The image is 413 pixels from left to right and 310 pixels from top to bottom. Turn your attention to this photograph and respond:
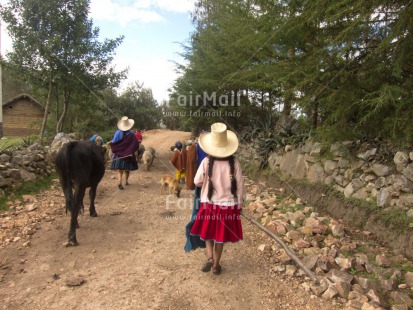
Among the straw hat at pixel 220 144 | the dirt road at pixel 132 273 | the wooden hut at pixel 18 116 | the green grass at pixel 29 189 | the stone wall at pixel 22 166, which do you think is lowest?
the dirt road at pixel 132 273

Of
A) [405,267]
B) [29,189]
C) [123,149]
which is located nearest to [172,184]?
[123,149]

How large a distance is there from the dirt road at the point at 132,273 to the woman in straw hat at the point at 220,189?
61 centimetres

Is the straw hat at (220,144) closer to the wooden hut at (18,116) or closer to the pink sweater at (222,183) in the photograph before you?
the pink sweater at (222,183)

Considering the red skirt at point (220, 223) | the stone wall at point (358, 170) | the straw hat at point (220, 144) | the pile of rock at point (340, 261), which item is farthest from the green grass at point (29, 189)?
the stone wall at point (358, 170)

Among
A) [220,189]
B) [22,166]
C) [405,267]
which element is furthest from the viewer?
[22,166]

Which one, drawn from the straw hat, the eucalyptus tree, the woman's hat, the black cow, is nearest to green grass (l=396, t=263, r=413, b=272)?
the straw hat

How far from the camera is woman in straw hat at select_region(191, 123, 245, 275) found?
3.72m

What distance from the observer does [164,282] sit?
3723 mm

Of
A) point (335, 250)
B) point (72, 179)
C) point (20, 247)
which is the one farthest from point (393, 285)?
point (20, 247)

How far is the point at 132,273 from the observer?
390 cm

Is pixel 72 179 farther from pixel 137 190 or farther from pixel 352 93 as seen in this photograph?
pixel 352 93

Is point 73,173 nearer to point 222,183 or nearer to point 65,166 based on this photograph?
point 65,166

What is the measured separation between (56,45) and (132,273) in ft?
35.6

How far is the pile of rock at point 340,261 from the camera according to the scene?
11.2 ft
